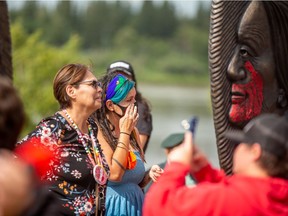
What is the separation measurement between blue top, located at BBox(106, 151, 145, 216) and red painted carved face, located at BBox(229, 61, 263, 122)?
64 cm

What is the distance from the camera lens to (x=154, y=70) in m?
62.3

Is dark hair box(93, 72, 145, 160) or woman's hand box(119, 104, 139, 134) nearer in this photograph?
woman's hand box(119, 104, 139, 134)

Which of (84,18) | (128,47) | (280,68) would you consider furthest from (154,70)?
(280,68)

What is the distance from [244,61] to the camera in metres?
5.27

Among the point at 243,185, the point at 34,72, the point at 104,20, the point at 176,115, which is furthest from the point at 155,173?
the point at 104,20

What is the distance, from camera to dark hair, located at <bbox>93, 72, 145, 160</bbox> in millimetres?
5047

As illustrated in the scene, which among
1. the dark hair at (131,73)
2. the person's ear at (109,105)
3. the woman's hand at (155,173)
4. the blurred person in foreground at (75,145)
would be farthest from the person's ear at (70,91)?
the dark hair at (131,73)

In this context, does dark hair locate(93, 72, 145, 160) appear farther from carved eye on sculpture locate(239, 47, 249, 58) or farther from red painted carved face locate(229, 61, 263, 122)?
carved eye on sculpture locate(239, 47, 249, 58)

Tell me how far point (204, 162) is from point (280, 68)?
1.96m

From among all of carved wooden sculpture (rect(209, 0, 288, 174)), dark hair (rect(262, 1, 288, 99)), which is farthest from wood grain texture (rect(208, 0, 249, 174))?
dark hair (rect(262, 1, 288, 99))

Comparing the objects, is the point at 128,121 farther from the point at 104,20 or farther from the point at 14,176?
the point at 104,20

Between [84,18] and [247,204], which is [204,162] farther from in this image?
[84,18]

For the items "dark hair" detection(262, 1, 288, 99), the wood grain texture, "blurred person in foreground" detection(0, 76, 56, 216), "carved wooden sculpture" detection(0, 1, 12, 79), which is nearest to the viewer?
"blurred person in foreground" detection(0, 76, 56, 216)

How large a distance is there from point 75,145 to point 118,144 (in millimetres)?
273
